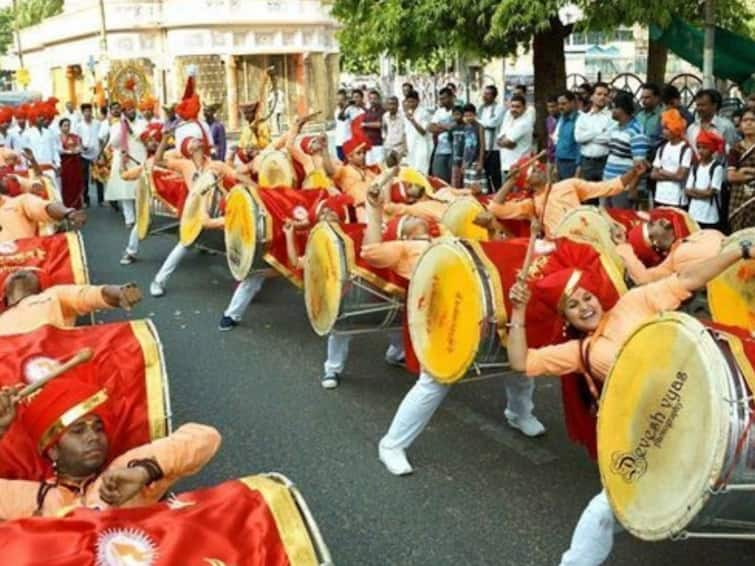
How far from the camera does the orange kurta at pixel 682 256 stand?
4676mm

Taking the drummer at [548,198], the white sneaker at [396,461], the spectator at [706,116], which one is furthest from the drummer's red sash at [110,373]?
the spectator at [706,116]

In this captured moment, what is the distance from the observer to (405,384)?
618 centimetres

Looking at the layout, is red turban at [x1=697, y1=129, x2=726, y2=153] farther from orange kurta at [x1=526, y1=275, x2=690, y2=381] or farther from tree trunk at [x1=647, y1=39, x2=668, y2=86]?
tree trunk at [x1=647, y1=39, x2=668, y2=86]

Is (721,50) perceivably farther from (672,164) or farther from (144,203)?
(144,203)

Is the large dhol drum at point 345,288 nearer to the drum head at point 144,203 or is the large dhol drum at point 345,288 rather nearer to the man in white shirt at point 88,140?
the drum head at point 144,203

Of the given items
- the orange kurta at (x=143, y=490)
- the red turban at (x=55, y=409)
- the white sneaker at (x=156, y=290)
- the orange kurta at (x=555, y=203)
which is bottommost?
the white sneaker at (x=156, y=290)

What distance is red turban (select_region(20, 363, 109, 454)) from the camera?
3205 mm

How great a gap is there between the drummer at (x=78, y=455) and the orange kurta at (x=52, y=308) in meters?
1.17

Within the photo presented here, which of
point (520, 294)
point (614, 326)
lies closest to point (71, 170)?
point (520, 294)

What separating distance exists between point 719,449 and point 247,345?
4.98m

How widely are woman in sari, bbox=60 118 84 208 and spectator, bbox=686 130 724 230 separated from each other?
977 cm

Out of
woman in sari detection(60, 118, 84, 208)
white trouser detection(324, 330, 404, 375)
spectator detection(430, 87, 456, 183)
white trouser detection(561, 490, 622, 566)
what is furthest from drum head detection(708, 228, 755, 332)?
woman in sari detection(60, 118, 84, 208)

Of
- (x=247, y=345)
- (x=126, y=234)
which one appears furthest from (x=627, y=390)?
(x=126, y=234)

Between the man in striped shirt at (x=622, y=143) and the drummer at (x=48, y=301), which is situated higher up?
the man in striped shirt at (x=622, y=143)
